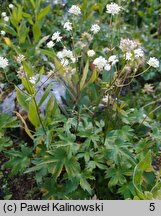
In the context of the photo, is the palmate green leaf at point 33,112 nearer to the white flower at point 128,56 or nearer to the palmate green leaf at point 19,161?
the palmate green leaf at point 19,161

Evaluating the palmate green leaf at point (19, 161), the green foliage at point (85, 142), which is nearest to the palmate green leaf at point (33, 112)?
the green foliage at point (85, 142)

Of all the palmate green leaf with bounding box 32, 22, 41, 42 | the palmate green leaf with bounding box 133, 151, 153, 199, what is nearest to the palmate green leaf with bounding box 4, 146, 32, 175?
the palmate green leaf with bounding box 133, 151, 153, 199

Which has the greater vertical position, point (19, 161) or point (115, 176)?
point (19, 161)

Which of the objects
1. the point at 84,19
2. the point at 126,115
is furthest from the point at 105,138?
the point at 84,19

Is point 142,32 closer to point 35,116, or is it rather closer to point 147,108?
point 147,108

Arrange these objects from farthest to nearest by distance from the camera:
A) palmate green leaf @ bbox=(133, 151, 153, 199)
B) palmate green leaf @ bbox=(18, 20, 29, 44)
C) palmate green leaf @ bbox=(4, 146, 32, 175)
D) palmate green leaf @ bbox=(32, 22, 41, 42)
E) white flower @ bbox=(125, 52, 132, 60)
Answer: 1. palmate green leaf @ bbox=(32, 22, 41, 42)
2. palmate green leaf @ bbox=(18, 20, 29, 44)
3. palmate green leaf @ bbox=(4, 146, 32, 175)
4. white flower @ bbox=(125, 52, 132, 60)
5. palmate green leaf @ bbox=(133, 151, 153, 199)

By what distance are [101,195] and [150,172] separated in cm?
34

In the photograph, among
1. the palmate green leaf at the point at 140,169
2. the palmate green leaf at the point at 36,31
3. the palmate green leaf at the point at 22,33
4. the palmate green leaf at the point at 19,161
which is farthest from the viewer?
the palmate green leaf at the point at 36,31

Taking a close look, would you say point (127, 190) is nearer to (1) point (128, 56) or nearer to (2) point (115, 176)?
(2) point (115, 176)

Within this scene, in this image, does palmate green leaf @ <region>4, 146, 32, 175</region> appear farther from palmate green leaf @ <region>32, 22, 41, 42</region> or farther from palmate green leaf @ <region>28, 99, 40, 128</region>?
palmate green leaf @ <region>32, 22, 41, 42</region>

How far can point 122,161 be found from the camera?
2359mm

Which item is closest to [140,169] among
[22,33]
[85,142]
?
[85,142]

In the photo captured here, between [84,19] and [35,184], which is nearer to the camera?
[35,184]

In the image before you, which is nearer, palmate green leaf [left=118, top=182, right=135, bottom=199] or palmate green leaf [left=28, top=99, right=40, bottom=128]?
palmate green leaf [left=118, top=182, right=135, bottom=199]
